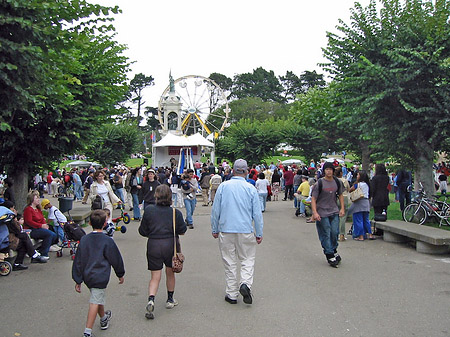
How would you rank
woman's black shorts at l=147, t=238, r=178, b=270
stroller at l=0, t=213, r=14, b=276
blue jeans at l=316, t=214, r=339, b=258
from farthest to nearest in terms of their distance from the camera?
blue jeans at l=316, t=214, r=339, b=258
stroller at l=0, t=213, r=14, b=276
woman's black shorts at l=147, t=238, r=178, b=270

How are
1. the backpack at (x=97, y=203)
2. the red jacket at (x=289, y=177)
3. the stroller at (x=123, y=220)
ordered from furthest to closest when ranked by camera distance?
the red jacket at (x=289, y=177) → the stroller at (x=123, y=220) → the backpack at (x=97, y=203)

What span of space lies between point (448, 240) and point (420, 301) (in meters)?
3.10

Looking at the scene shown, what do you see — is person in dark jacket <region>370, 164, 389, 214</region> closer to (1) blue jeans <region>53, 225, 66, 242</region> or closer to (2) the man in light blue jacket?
(2) the man in light blue jacket

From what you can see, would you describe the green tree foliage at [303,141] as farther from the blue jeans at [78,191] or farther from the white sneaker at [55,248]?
the white sneaker at [55,248]

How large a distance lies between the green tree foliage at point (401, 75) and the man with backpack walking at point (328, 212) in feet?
13.2

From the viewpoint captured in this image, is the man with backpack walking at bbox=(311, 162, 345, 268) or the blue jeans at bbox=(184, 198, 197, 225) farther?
the blue jeans at bbox=(184, 198, 197, 225)

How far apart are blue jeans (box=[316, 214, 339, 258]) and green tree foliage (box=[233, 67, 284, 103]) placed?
8555 centimetres

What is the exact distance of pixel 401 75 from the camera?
447 inches

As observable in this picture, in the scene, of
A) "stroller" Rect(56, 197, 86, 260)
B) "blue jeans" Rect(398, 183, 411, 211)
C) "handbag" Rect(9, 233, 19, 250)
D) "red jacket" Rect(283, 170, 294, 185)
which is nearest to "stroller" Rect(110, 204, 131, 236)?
"stroller" Rect(56, 197, 86, 260)

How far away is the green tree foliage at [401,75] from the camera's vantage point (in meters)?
11.1

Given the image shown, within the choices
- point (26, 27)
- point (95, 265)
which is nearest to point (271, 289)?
point (95, 265)

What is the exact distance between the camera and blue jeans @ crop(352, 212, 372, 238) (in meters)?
10.7

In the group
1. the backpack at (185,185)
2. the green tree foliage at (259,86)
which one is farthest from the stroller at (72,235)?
the green tree foliage at (259,86)

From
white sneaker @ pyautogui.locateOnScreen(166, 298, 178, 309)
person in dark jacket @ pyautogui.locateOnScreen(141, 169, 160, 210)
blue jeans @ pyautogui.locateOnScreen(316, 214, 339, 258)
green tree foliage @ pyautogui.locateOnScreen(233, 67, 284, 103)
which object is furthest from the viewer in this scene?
green tree foliage @ pyautogui.locateOnScreen(233, 67, 284, 103)
